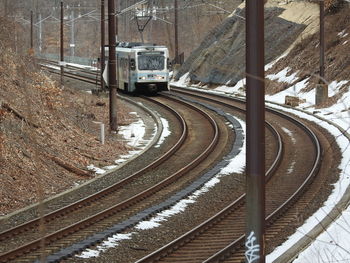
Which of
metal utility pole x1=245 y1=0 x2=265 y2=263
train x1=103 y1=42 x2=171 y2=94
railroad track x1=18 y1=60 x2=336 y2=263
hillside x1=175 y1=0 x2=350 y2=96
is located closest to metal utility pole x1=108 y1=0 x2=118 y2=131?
railroad track x1=18 y1=60 x2=336 y2=263

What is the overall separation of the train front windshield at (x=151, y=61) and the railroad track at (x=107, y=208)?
57.8 ft

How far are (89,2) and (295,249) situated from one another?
12657 centimetres

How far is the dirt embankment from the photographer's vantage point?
16469 mm

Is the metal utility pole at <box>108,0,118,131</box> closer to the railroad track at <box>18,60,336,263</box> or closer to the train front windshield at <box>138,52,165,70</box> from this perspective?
the railroad track at <box>18,60,336,263</box>

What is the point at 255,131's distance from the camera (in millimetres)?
6688

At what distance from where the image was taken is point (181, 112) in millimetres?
33281

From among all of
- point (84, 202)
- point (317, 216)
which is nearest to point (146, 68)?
point (84, 202)

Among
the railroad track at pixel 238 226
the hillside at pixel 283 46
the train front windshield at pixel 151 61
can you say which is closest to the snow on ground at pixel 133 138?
the railroad track at pixel 238 226

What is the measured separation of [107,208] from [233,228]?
107 inches

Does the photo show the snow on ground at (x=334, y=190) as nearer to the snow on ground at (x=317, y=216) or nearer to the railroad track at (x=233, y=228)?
the snow on ground at (x=317, y=216)

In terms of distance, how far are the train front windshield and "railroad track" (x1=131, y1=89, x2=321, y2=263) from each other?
2275 cm

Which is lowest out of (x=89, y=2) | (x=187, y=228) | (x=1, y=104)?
(x=187, y=228)

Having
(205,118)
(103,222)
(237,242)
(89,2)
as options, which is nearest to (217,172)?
(103,222)

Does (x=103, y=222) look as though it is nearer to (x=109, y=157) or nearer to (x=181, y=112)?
(x=109, y=157)
